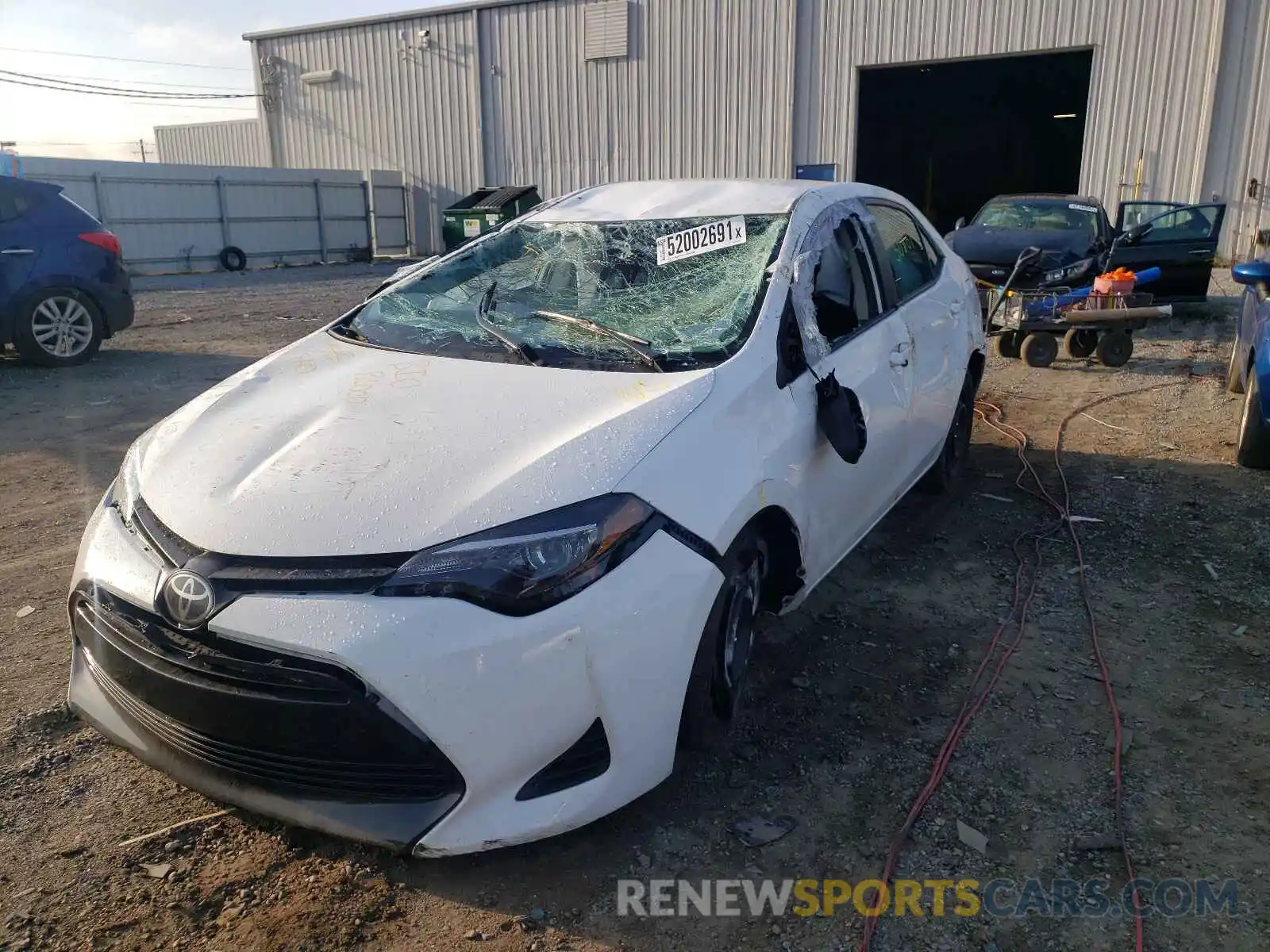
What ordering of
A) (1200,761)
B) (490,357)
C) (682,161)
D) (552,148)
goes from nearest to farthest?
1. (1200,761)
2. (490,357)
3. (682,161)
4. (552,148)

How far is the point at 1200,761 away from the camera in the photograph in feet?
9.46

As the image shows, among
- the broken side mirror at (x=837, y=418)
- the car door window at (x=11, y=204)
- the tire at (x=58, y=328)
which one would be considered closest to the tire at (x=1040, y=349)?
the broken side mirror at (x=837, y=418)

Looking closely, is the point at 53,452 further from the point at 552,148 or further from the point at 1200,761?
the point at 552,148

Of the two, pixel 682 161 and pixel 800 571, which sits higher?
pixel 682 161

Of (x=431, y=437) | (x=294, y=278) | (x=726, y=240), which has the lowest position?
(x=294, y=278)

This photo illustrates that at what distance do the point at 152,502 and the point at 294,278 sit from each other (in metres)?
18.6

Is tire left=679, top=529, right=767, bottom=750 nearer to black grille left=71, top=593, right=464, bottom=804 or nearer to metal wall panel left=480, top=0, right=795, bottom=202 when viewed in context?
black grille left=71, top=593, right=464, bottom=804

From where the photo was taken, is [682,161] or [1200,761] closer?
[1200,761]

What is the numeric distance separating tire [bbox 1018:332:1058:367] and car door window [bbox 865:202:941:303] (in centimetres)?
427

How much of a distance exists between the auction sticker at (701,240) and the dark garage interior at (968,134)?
910 inches

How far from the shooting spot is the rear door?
816 centimetres

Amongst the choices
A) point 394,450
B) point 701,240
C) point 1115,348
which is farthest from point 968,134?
point 394,450

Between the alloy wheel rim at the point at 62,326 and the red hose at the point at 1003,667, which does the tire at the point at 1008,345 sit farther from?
the alloy wheel rim at the point at 62,326

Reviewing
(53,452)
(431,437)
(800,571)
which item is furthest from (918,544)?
(53,452)
